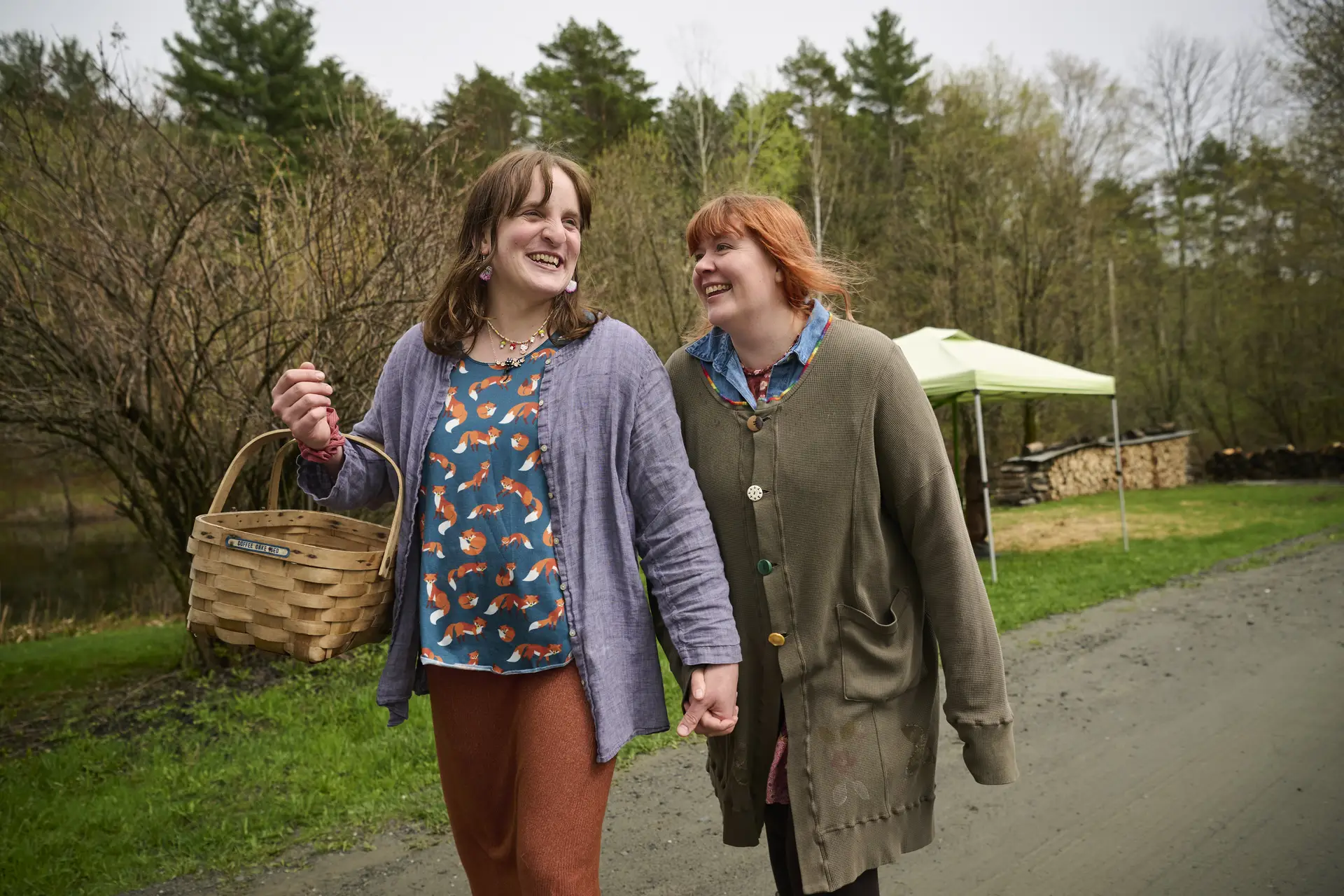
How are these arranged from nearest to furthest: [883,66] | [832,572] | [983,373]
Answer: [832,572] → [983,373] → [883,66]

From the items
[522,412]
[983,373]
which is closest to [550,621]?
[522,412]

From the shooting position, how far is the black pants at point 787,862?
6.36ft

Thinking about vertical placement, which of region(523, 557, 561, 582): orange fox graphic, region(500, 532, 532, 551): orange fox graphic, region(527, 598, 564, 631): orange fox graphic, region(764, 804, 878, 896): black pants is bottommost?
region(764, 804, 878, 896): black pants

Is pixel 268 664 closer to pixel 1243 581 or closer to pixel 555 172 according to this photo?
pixel 555 172

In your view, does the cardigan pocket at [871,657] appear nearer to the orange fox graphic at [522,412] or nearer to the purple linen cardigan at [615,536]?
the purple linen cardigan at [615,536]

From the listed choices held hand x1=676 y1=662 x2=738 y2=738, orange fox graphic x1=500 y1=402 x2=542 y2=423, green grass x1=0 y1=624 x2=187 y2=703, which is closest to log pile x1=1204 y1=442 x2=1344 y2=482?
green grass x1=0 y1=624 x2=187 y2=703

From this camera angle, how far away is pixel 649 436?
1802 millimetres

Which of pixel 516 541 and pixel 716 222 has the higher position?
pixel 716 222

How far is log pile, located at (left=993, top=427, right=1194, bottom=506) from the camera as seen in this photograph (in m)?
19.3

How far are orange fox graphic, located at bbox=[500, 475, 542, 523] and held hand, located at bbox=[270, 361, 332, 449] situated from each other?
0.42 metres

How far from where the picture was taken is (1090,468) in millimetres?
20531

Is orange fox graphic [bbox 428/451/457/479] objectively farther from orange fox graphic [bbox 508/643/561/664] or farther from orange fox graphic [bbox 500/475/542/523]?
orange fox graphic [bbox 508/643/561/664]

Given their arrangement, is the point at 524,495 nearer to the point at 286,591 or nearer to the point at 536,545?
the point at 536,545

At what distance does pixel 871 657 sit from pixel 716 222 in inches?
37.6
